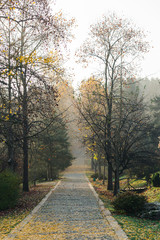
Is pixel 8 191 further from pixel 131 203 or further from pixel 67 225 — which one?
pixel 131 203

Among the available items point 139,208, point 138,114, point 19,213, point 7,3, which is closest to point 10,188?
point 19,213

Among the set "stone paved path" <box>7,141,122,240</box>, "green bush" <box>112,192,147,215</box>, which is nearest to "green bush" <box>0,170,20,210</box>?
"stone paved path" <box>7,141,122,240</box>

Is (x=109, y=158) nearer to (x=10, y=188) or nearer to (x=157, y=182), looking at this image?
(x=157, y=182)

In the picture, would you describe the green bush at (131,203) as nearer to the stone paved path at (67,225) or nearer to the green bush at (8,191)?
the stone paved path at (67,225)

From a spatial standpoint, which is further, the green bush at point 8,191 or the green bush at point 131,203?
the green bush at point 8,191

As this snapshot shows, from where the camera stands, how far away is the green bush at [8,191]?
1033cm

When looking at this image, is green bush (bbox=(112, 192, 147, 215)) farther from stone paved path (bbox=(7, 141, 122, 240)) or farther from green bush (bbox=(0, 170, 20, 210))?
green bush (bbox=(0, 170, 20, 210))

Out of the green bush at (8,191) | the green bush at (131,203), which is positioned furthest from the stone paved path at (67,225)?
the green bush at (8,191)

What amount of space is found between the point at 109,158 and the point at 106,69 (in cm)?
702

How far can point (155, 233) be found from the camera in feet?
23.1

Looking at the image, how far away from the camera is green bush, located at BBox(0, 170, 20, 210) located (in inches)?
407

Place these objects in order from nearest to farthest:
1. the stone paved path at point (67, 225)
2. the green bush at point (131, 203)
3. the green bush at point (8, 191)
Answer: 1. the stone paved path at point (67, 225)
2. the green bush at point (131, 203)
3. the green bush at point (8, 191)

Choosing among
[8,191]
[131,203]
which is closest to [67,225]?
[131,203]

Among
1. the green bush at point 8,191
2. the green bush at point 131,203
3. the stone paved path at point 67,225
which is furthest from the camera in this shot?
the green bush at point 8,191
